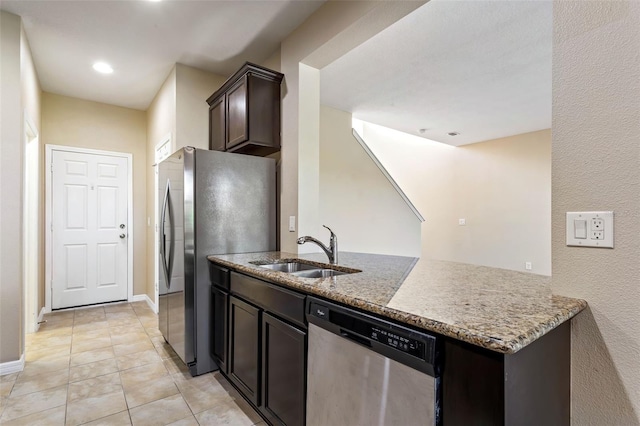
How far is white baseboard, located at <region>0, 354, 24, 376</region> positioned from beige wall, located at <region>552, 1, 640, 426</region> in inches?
136

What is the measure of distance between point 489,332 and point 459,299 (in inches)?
12.9

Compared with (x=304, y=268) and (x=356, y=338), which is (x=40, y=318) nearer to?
(x=304, y=268)

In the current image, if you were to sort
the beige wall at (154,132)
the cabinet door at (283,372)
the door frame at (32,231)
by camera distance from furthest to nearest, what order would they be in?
the beige wall at (154,132) → the door frame at (32,231) → the cabinet door at (283,372)

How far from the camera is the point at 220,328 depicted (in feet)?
7.79

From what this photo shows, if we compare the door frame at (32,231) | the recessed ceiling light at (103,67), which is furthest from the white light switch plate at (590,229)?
the door frame at (32,231)

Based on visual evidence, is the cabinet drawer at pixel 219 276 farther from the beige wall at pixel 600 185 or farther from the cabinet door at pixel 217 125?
the beige wall at pixel 600 185

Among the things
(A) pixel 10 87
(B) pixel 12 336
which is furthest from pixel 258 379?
(A) pixel 10 87

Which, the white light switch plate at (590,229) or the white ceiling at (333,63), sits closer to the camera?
the white light switch plate at (590,229)

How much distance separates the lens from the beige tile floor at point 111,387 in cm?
193

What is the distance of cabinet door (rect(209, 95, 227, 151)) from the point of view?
10.2ft

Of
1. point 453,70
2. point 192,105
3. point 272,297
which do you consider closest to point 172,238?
point 272,297

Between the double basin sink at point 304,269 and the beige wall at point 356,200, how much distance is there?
1.90 metres

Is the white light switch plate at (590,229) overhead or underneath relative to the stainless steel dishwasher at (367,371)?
overhead

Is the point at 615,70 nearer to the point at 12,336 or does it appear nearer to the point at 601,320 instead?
the point at 601,320
